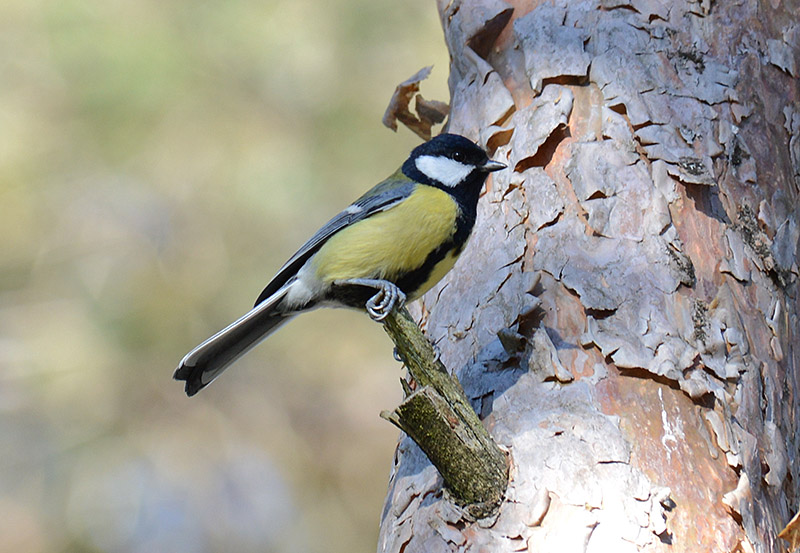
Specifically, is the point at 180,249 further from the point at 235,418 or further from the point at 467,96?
the point at 467,96

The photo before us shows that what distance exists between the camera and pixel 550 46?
97.3 inches

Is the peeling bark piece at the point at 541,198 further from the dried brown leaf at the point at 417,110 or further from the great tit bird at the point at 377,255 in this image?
the dried brown leaf at the point at 417,110

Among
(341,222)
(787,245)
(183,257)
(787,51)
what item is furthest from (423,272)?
(183,257)

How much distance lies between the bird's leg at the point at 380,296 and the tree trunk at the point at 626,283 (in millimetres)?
259

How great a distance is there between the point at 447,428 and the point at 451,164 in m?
1.00

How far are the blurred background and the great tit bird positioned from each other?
2.25m

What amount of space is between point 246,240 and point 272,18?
1466 millimetres

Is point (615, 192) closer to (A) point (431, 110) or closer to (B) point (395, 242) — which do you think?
(B) point (395, 242)

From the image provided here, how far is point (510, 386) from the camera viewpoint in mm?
2027

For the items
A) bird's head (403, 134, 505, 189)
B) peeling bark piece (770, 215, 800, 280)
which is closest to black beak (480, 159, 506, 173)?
bird's head (403, 134, 505, 189)

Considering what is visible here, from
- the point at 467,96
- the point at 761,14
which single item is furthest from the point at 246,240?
the point at 761,14

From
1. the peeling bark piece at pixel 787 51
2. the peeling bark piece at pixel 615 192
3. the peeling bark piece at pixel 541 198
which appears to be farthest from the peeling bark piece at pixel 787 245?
the peeling bark piece at pixel 541 198

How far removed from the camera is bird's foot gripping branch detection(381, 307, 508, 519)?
1704mm

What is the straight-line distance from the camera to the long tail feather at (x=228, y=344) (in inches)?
88.8
